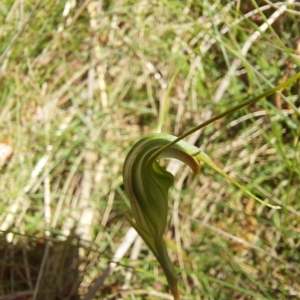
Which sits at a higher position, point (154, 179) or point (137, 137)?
point (137, 137)

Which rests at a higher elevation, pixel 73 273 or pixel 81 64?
pixel 81 64

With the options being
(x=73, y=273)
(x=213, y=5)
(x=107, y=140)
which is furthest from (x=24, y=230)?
(x=213, y=5)

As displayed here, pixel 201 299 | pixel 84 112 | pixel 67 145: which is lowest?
pixel 201 299

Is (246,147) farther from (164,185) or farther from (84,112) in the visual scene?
(164,185)

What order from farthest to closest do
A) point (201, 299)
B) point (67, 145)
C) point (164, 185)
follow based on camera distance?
point (67, 145)
point (201, 299)
point (164, 185)

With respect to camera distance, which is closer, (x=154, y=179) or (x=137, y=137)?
(x=154, y=179)

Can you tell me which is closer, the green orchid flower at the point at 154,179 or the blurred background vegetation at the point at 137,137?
the green orchid flower at the point at 154,179

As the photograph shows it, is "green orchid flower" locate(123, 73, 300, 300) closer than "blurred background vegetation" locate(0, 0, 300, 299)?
Yes

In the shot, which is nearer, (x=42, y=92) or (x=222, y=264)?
(x=222, y=264)
